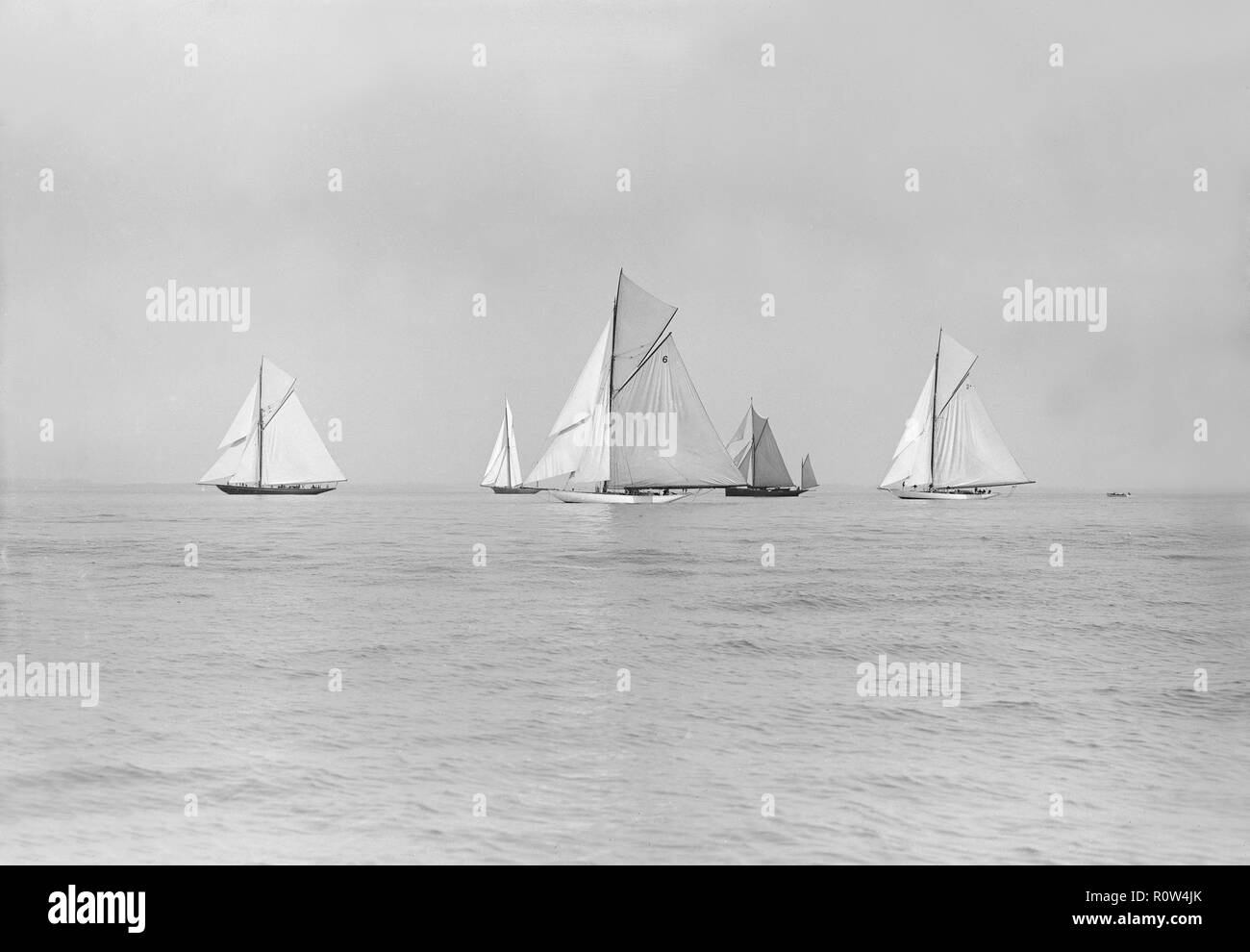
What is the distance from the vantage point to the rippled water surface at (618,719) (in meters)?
10.4

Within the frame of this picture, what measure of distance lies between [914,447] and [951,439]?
13.6 ft

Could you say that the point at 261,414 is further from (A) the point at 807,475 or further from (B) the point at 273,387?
(A) the point at 807,475

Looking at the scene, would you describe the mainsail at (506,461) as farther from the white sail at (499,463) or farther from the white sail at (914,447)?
the white sail at (914,447)

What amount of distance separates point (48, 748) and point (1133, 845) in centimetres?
1252

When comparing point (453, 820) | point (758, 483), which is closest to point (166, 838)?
point (453, 820)

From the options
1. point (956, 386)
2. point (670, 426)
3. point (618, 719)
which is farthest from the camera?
point (956, 386)

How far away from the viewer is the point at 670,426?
71125 millimetres

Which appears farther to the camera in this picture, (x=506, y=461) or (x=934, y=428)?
(x=506, y=461)

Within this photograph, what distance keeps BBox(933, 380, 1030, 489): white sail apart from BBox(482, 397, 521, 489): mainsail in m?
51.3

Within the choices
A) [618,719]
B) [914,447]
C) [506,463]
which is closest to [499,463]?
[506,463]

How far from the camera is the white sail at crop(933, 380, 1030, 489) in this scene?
93.7m
